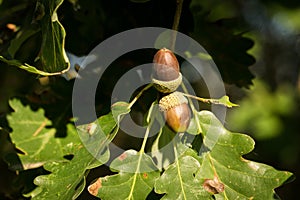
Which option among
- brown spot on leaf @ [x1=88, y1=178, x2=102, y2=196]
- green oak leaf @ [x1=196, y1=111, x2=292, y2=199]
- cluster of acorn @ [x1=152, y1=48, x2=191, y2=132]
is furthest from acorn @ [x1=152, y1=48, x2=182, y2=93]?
brown spot on leaf @ [x1=88, y1=178, x2=102, y2=196]

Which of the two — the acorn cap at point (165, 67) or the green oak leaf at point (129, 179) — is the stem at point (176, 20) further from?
the green oak leaf at point (129, 179)

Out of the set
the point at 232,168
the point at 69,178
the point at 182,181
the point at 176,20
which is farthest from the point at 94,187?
the point at 176,20

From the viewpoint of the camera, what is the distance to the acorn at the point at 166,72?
1.05 meters

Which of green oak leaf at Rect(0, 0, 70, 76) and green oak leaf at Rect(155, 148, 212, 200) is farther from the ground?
green oak leaf at Rect(0, 0, 70, 76)

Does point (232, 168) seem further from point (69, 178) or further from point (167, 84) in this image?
point (69, 178)

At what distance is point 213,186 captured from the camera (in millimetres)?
1025

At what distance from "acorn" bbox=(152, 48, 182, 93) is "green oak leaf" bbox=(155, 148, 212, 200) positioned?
133 millimetres

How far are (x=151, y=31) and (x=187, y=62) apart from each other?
0.37 feet

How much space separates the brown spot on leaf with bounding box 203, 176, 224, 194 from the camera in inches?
40.1

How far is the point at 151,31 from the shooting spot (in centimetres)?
130

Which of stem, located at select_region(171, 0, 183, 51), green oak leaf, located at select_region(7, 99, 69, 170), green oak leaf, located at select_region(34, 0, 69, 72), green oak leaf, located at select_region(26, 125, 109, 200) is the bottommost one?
green oak leaf, located at select_region(7, 99, 69, 170)

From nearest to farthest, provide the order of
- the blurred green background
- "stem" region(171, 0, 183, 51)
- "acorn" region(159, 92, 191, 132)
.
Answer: "acorn" region(159, 92, 191, 132), "stem" region(171, 0, 183, 51), the blurred green background

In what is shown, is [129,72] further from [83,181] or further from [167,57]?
[83,181]

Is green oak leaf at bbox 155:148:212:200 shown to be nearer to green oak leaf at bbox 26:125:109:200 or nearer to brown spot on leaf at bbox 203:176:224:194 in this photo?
brown spot on leaf at bbox 203:176:224:194
